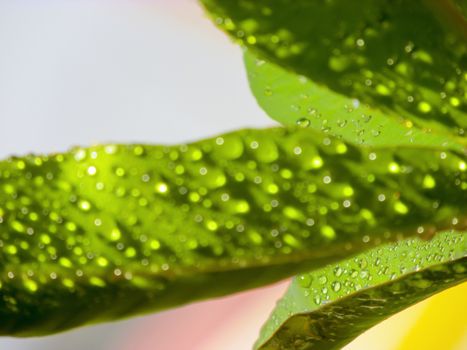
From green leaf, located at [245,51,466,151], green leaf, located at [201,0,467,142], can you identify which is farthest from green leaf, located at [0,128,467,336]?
green leaf, located at [245,51,466,151]

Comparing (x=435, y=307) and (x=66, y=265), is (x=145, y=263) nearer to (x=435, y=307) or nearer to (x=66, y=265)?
(x=66, y=265)

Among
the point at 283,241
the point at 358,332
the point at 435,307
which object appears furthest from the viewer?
the point at 435,307

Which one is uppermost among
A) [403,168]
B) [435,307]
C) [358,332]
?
[403,168]

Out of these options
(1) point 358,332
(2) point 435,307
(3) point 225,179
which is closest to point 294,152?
(3) point 225,179

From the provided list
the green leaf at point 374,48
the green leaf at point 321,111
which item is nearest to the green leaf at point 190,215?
the green leaf at point 374,48

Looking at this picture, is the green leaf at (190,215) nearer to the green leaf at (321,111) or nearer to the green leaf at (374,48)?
the green leaf at (374,48)

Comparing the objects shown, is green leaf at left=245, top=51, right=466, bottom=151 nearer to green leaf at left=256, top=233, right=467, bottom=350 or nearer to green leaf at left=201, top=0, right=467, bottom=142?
green leaf at left=256, top=233, right=467, bottom=350

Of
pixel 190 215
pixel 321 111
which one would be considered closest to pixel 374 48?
pixel 190 215
